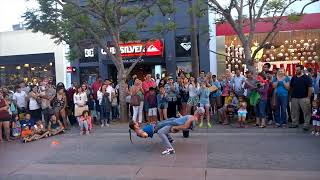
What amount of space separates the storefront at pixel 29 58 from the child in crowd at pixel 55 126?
14.1 m

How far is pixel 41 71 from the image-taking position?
2962 centimetres

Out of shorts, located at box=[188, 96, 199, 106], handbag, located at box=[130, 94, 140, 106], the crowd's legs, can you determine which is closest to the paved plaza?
the crowd's legs

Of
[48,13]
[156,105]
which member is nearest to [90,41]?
[48,13]

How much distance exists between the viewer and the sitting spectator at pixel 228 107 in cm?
1384

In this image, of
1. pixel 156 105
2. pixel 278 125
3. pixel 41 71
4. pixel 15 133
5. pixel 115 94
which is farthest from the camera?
pixel 41 71

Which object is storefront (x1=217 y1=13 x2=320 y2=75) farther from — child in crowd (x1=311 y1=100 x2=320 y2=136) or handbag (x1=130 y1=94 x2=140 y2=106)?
child in crowd (x1=311 y1=100 x2=320 y2=136)

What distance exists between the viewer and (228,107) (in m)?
13.9

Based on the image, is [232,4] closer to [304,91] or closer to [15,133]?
[304,91]

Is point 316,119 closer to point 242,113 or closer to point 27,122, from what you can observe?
point 242,113

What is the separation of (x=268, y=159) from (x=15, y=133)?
8.03m

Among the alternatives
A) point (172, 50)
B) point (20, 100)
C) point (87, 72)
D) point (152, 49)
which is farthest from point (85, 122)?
point (87, 72)

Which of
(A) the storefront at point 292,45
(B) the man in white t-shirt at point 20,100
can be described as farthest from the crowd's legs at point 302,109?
(A) the storefront at point 292,45

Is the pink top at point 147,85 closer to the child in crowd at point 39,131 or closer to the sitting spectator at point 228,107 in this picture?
the sitting spectator at point 228,107

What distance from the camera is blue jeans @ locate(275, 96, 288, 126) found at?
12.9m
